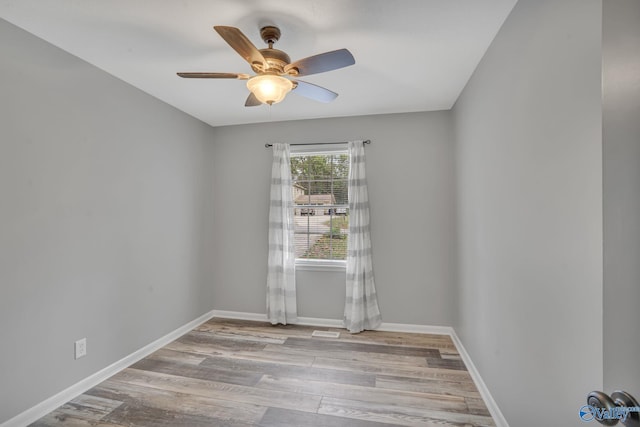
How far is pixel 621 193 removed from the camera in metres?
0.53

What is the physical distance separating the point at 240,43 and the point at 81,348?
244cm

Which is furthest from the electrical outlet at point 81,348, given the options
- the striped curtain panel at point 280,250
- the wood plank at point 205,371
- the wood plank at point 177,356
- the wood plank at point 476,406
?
the wood plank at point 476,406

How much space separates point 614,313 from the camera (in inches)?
21.7

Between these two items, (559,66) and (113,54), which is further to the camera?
(113,54)

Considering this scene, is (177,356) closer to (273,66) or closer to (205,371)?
(205,371)

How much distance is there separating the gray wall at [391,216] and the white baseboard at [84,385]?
950mm

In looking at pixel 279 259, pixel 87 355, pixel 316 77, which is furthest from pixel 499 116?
pixel 87 355

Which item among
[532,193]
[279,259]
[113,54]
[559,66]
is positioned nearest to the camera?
[559,66]

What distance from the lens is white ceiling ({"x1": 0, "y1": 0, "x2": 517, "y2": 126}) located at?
5.17ft

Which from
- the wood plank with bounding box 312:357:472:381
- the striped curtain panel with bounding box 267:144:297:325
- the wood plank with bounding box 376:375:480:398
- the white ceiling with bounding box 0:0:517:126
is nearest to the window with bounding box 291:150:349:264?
the striped curtain panel with bounding box 267:144:297:325

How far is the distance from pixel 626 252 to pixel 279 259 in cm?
314

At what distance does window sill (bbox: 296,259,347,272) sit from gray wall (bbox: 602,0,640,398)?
2.85 metres

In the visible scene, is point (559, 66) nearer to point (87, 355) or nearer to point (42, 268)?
point (42, 268)

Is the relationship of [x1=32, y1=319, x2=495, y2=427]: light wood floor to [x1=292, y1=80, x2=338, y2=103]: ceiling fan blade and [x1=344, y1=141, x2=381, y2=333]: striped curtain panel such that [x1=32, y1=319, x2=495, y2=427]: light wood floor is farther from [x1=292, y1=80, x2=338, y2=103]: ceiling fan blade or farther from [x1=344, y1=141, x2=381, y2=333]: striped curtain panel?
[x1=292, y1=80, x2=338, y2=103]: ceiling fan blade
